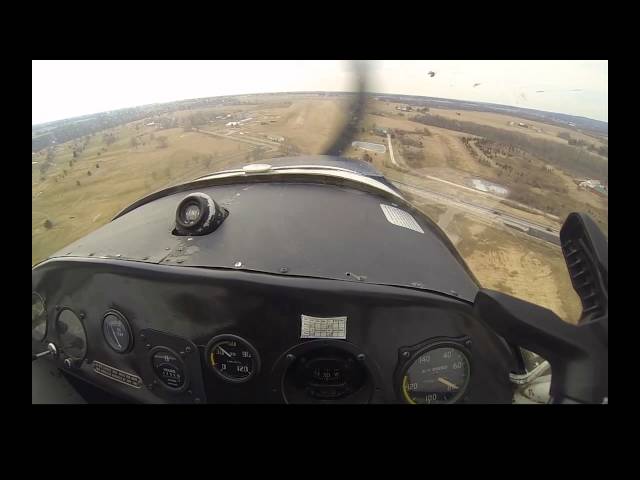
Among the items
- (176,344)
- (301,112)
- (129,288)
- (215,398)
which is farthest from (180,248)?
(301,112)

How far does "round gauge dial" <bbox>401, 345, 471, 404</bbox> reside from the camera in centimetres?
163

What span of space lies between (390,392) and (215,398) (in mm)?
973

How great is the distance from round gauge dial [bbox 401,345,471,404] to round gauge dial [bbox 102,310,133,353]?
5.17 ft

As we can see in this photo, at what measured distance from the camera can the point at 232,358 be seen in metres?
1.70

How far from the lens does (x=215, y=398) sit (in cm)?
180

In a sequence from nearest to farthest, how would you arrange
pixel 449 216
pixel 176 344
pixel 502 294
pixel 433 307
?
pixel 502 294 → pixel 433 307 → pixel 176 344 → pixel 449 216

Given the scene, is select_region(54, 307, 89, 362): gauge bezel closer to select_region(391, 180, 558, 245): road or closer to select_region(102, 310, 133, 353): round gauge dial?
select_region(102, 310, 133, 353): round gauge dial

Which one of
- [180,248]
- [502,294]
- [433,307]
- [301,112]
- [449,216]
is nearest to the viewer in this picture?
[502,294]

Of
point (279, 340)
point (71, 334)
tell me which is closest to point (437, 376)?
point (279, 340)

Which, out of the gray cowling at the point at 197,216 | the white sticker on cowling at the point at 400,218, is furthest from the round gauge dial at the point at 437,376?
the gray cowling at the point at 197,216

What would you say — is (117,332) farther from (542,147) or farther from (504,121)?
(504,121)

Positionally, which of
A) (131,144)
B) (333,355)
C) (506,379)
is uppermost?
(131,144)

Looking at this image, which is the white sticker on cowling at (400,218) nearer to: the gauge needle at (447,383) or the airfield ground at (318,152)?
the airfield ground at (318,152)

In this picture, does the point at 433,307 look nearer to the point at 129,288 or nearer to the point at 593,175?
the point at 593,175
